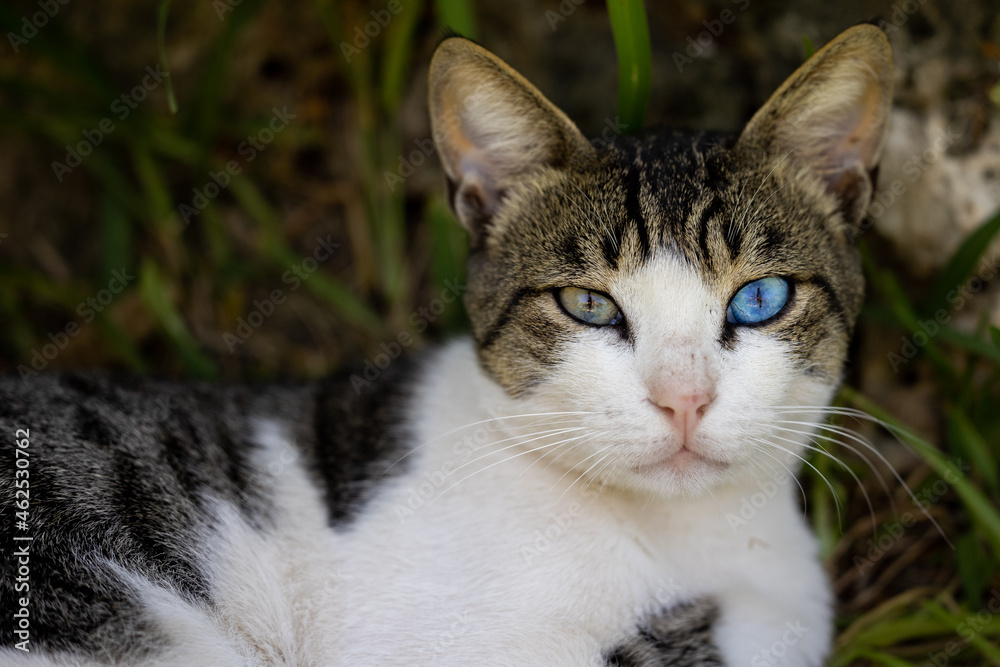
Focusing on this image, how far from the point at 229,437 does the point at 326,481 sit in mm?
358

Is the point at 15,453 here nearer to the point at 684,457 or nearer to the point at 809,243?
the point at 684,457

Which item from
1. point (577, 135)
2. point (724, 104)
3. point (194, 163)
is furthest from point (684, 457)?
point (194, 163)

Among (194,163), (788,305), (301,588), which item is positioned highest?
(194,163)

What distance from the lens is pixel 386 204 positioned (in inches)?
156

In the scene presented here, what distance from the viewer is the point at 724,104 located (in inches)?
141

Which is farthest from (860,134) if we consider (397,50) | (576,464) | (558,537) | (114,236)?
(114,236)

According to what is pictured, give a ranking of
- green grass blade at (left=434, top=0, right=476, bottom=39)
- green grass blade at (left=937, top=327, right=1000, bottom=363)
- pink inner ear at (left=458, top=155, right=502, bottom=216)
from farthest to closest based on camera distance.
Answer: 1. green grass blade at (left=434, top=0, right=476, bottom=39)
2. green grass blade at (left=937, top=327, right=1000, bottom=363)
3. pink inner ear at (left=458, top=155, right=502, bottom=216)

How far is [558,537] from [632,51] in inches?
59.8

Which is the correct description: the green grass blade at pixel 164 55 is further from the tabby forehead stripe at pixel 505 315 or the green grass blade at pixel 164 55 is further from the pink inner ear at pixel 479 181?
the tabby forehead stripe at pixel 505 315

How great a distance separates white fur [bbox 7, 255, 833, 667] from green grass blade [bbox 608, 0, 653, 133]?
31.9 inches

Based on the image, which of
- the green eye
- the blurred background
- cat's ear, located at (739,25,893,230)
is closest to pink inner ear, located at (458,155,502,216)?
the green eye

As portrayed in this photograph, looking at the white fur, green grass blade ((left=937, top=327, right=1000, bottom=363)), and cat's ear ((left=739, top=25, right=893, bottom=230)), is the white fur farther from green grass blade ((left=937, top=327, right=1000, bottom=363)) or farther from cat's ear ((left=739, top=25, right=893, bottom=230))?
green grass blade ((left=937, top=327, right=1000, bottom=363))

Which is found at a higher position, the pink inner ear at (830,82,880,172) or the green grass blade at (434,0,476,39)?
the green grass blade at (434,0,476,39)

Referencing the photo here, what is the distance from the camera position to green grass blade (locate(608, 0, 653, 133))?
8.07 ft
